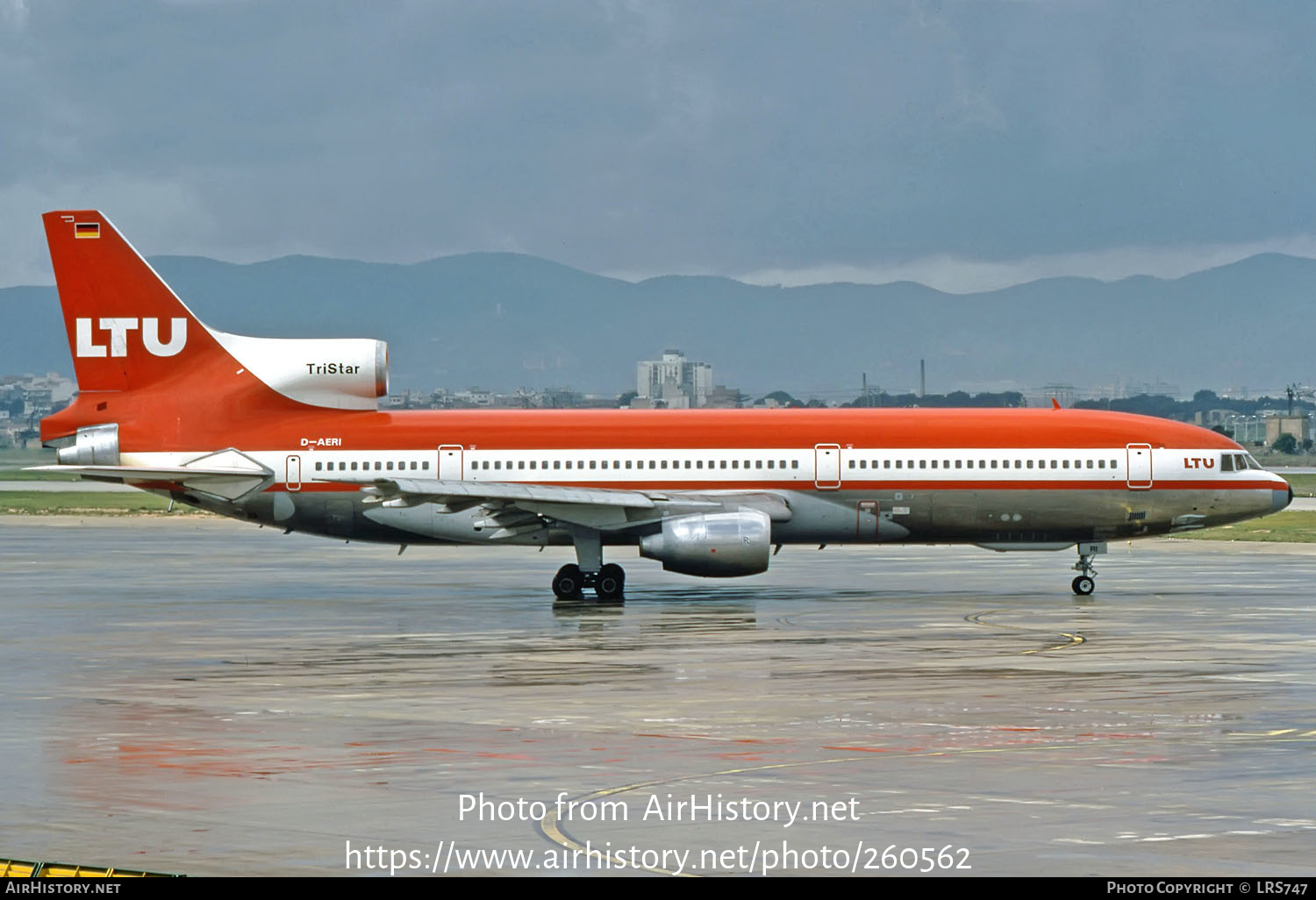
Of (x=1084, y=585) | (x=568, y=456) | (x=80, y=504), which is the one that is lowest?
(x=1084, y=585)

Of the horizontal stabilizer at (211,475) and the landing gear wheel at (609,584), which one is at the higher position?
the horizontal stabilizer at (211,475)

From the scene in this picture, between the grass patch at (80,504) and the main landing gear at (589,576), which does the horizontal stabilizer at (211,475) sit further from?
the grass patch at (80,504)

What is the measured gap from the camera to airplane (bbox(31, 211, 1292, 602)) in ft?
130

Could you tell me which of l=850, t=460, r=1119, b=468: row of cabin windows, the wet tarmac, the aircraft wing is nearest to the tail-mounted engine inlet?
the wet tarmac

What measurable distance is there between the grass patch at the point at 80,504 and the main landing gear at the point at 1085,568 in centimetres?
5158

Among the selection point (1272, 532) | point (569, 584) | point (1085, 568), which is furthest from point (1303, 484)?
point (569, 584)

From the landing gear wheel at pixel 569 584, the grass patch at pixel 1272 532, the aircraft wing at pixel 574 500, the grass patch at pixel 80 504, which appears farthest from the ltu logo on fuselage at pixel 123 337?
the grass patch at pixel 80 504

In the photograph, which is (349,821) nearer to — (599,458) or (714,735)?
(714,735)

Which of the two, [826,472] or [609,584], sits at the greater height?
[826,472]

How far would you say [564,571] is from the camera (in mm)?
39000

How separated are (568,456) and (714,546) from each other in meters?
5.07

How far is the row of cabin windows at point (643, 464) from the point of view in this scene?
39.8 metres

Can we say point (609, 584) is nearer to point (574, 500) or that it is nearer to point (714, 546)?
point (574, 500)

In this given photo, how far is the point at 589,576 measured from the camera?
38.9 m
